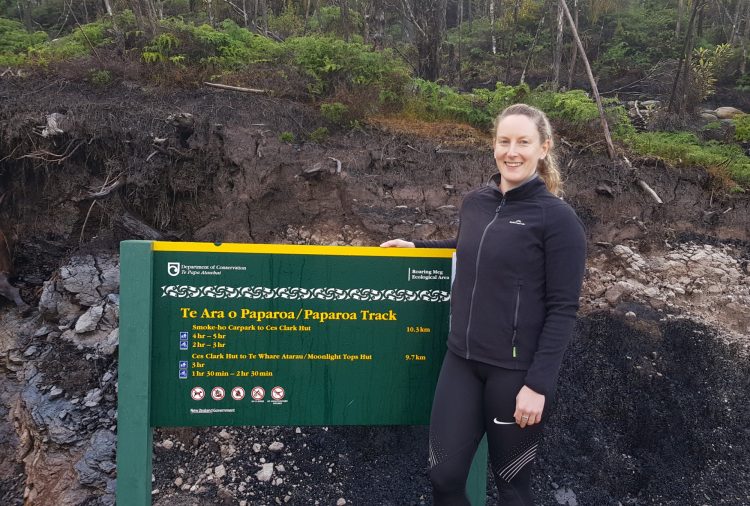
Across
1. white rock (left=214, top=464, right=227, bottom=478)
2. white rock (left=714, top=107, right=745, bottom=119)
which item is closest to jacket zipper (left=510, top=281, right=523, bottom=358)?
white rock (left=214, top=464, right=227, bottom=478)

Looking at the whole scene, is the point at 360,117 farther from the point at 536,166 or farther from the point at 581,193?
the point at 536,166

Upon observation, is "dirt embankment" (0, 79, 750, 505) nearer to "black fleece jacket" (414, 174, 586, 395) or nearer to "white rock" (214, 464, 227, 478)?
"white rock" (214, 464, 227, 478)

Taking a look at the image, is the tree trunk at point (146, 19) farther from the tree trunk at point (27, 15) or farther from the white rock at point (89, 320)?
the tree trunk at point (27, 15)

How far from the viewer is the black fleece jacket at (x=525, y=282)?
8.32ft

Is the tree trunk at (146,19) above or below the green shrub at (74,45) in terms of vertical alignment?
above

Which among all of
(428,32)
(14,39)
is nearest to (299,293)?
(428,32)

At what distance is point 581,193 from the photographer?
6.88 metres

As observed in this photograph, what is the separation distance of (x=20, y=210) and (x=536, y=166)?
19.8ft

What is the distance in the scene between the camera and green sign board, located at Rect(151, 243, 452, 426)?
3.09 meters

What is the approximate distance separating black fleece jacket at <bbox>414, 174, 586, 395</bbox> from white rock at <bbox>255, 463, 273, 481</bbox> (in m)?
2.32

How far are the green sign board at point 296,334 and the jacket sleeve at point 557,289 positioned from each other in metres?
0.86

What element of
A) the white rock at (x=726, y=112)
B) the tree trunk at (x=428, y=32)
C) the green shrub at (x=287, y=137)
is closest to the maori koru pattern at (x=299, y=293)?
the green shrub at (x=287, y=137)

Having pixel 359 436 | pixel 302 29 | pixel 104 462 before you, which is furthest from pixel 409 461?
pixel 302 29

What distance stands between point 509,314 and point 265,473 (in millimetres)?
2676
